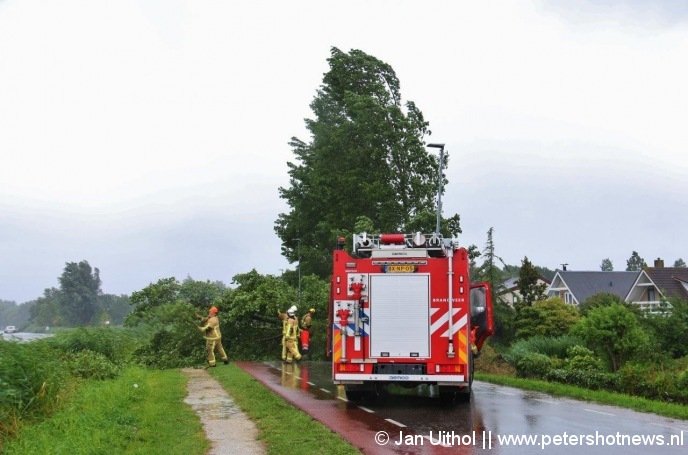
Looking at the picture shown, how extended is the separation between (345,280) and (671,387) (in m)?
7.14

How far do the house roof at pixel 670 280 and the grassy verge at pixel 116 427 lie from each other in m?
49.1

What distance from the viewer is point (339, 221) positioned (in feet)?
136

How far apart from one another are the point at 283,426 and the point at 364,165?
99.3 ft

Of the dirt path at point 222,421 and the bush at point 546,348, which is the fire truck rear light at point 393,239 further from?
the bush at point 546,348

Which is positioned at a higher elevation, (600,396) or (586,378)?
(586,378)

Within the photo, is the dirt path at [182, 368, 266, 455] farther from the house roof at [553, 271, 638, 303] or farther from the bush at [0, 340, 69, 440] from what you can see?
the house roof at [553, 271, 638, 303]

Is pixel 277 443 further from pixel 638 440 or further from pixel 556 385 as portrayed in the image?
pixel 556 385

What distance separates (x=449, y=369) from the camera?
1345cm

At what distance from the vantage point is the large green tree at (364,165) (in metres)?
39.0

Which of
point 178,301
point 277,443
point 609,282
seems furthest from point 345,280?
point 609,282

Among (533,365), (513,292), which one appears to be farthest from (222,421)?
(513,292)

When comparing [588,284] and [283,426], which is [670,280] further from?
[283,426]

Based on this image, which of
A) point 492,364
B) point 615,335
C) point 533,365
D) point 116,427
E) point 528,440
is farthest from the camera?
point 492,364

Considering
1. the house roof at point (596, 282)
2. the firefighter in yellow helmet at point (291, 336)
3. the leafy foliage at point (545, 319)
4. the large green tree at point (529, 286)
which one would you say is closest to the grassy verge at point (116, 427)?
the firefighter in yellow helmet at point (291, 336)
